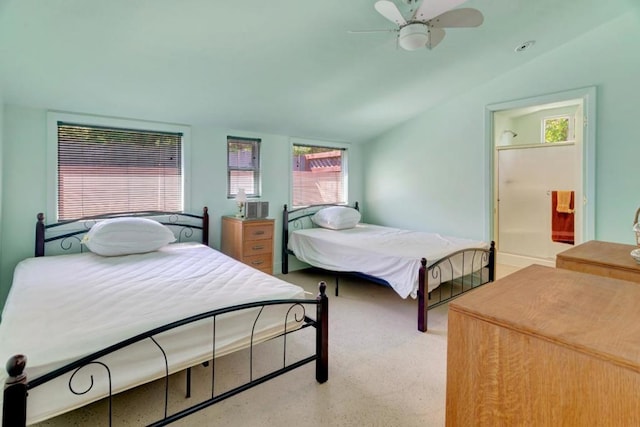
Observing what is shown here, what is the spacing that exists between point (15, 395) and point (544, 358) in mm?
1701

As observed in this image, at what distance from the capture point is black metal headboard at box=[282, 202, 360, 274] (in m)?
4.67

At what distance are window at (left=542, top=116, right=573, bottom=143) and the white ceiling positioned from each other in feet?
8.95

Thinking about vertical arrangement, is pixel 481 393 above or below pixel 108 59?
below

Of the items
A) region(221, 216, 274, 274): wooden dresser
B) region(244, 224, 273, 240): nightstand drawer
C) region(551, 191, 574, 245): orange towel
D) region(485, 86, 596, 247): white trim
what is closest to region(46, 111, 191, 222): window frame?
region(221, 216, 274, 274): wooden dresser

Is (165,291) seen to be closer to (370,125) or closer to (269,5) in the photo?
(269,5)

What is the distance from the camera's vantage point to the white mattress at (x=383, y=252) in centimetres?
309

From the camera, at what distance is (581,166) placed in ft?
11.6

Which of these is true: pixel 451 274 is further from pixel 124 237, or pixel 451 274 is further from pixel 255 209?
pixel 124 237

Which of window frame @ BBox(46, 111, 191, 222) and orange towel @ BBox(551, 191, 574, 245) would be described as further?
orange towel @ BBox(551, 191, 574, 245)

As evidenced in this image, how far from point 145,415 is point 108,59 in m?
2.50

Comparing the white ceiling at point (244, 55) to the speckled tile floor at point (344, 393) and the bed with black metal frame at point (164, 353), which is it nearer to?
the bed with black metal frame at point (164, 353)

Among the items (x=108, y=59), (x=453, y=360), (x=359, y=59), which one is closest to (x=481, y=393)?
(x=453, y=360)

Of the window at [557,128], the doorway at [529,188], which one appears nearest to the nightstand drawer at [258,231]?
the doorway at [529,188]

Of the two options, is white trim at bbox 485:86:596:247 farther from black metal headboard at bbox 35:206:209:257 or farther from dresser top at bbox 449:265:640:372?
black metal headboard at bbox 35:206:209:257
